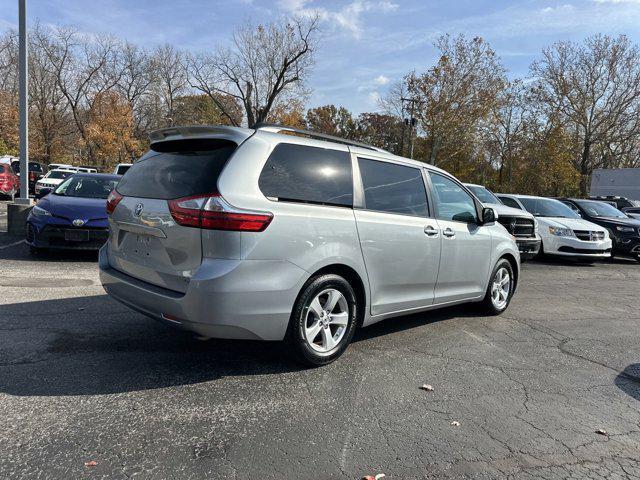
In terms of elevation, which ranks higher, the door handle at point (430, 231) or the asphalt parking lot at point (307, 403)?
the door handle at point (430, 231)

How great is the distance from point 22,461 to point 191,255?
149cm

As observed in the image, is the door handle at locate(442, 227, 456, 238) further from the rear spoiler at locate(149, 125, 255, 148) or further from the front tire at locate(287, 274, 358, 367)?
the rear spoiler at locate(149, 125, 255, 148)

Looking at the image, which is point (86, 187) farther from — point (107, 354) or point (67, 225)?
point (107, 354)

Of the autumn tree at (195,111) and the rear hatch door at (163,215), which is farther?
the autumn tree at (195,111)

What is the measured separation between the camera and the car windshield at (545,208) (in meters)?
12.7

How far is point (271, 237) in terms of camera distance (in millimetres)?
3297

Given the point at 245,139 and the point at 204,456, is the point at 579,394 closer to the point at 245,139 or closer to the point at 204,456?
the point at 204,456

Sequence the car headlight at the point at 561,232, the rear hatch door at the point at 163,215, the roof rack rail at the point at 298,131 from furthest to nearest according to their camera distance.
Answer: the car headlight at the point at 561,232 < the roof rack rail at the point at 298,131 < the rear hatch door at the point at 163,215

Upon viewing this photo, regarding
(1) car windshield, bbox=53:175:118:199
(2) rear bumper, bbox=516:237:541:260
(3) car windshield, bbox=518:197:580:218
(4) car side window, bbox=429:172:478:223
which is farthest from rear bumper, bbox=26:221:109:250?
(3) car windshield, bbox=518:197:580:218

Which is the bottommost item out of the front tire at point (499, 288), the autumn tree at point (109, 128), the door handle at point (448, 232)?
the front tire at point (499, 288)

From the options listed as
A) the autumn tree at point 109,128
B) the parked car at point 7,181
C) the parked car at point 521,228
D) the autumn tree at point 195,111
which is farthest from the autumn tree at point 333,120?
the parked car at point 521,228

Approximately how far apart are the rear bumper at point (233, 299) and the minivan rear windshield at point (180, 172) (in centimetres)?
59

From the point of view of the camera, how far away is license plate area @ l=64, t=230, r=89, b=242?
24.9 feet

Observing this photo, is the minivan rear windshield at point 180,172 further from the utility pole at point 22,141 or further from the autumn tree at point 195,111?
the autumn tree at point 195,111
